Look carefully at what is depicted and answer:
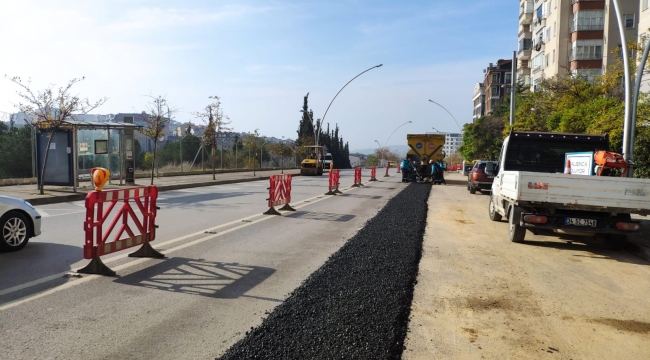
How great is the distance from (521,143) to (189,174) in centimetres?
2696

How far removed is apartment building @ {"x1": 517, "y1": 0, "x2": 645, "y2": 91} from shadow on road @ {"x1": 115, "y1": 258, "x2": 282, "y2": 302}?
39.2m

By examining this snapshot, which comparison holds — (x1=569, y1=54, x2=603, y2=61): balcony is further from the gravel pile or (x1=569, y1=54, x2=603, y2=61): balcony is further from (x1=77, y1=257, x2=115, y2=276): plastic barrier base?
(x1=77, y1=257, x2=115, y2=276): plastic barrier base

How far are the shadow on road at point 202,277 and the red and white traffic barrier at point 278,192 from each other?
20.8 ft

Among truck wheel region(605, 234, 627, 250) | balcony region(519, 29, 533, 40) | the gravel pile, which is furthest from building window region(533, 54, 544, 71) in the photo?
the gravel pile

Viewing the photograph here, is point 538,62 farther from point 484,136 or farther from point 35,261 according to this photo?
point 35,261

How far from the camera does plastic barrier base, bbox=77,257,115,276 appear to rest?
662cm

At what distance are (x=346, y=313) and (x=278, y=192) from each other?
968 cm

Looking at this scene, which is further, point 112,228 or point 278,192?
point 278,192

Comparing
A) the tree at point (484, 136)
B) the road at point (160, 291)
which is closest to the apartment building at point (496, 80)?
the tree at point (484, 136)

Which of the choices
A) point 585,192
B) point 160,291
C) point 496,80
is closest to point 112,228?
point 160,291

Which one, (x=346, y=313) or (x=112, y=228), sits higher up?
(x=112, y=228)

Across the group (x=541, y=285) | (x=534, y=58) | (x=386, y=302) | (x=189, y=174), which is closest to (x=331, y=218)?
(x=541, y=285)

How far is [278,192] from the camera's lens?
14570 millimetres

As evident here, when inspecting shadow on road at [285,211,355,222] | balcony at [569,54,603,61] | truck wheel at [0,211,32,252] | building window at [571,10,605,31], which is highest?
building window at [571,10,605,31]
